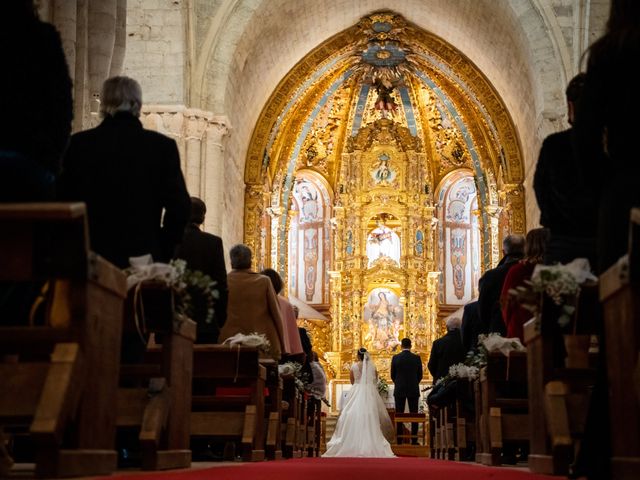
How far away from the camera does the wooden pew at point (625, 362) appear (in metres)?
3.19

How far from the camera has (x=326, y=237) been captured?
23469mm

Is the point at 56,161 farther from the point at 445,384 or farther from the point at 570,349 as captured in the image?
the point at 445,384

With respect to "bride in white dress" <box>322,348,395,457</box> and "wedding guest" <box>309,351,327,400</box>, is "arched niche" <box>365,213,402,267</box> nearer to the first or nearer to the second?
"bride in white dress" <box>322,348,395,457</box>

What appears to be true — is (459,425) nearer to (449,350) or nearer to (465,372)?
(465,372)

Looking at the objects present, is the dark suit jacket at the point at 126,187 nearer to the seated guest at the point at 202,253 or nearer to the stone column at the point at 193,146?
the seated guest at the point at 202,253

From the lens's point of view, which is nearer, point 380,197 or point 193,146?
point 193,146

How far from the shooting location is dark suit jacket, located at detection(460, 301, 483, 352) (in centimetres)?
904

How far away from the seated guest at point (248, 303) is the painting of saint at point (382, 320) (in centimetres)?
1453

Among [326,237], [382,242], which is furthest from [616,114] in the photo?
[326,237]

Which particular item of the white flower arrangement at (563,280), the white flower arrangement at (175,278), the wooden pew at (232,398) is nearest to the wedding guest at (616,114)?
the white flower arrangement at (563,280)

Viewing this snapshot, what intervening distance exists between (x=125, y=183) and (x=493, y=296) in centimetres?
364

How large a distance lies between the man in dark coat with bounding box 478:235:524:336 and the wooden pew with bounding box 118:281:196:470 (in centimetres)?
314

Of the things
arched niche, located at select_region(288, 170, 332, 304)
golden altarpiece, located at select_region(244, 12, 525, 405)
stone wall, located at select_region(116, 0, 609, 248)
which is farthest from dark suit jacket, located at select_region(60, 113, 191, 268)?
arched niche, located at select_region(288, 170, 332, 304)

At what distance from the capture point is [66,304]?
3652 millimetres
